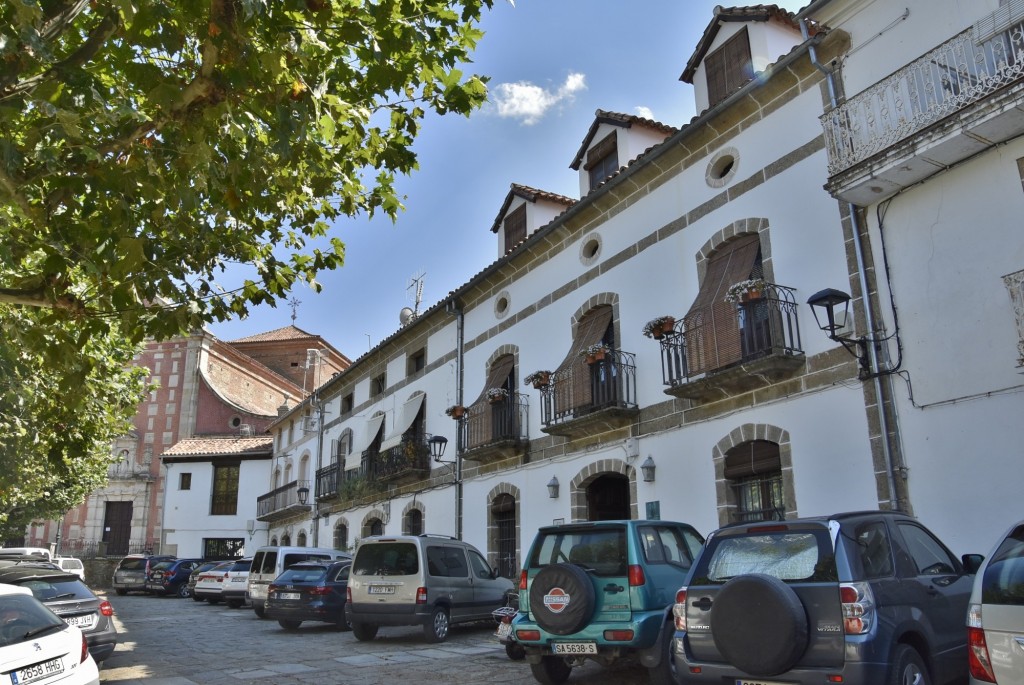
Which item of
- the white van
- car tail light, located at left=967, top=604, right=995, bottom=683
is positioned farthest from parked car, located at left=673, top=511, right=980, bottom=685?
the white van

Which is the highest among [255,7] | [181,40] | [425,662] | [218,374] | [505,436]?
[218,374]

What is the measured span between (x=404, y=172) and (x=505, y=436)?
8.05 meters

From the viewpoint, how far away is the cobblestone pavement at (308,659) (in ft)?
28.9

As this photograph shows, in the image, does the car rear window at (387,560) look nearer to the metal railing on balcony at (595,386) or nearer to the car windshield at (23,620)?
the metal railing on balcony at (595,386)

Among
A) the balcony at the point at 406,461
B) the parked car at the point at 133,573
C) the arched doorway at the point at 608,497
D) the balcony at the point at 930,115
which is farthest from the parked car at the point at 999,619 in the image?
the parked car at the point at 133,573

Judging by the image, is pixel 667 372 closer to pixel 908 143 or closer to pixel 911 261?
pixel 911 261

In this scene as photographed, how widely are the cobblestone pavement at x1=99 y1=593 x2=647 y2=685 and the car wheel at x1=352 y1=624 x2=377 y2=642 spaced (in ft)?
0.38

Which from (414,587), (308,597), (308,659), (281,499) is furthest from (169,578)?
(308,659)

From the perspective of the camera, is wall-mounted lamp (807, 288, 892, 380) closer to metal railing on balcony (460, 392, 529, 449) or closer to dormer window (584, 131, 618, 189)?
dormer window (584, 131, 618, 189)

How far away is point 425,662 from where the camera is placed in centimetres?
992

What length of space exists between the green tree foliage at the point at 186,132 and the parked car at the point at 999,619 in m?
5.59

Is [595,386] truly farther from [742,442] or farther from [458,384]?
[458,384]

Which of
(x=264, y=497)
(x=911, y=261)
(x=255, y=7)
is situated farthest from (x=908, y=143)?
(x=264, y=497)

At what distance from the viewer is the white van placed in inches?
677
